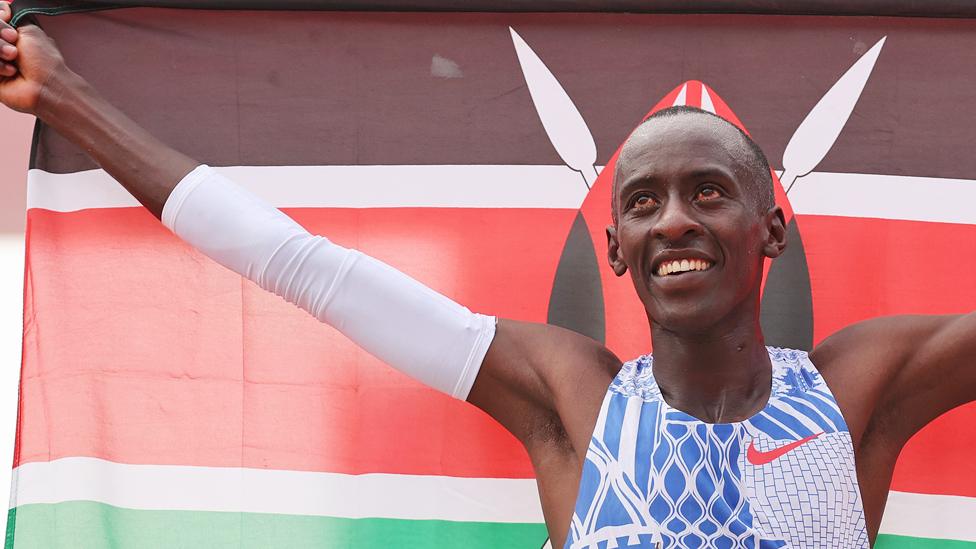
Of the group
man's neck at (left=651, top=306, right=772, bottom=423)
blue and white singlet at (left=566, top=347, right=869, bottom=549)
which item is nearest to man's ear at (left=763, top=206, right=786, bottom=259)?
man's neck at (left=651, top=306, right=772, bottom=423)

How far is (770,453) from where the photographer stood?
1674 mm

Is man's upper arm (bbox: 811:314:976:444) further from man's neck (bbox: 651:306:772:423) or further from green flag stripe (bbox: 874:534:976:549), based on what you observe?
green flag stripe (bbox: 874:534:976:549)

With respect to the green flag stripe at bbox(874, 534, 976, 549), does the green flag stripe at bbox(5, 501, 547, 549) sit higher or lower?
higher

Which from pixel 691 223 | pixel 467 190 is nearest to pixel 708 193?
pixel 691 223

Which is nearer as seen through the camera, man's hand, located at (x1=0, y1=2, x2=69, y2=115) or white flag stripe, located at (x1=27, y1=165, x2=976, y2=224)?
man's hand, located at (x1=0, y1=2, x2=69, y2=115)

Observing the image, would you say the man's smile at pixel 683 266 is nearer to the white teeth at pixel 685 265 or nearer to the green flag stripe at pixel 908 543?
the white teeth at pixel 685 265

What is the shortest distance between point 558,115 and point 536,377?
62 centimetres

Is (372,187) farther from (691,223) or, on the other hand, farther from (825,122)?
(825,122)

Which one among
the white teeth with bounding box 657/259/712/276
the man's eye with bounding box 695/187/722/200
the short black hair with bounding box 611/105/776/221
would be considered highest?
the short black hair with bounding box 611/105/776/221

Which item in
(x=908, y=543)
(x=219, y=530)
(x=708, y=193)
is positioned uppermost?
(x=708, y=193)

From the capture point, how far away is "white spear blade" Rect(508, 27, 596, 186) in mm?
2223

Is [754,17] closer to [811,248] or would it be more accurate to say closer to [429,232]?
[811,248]

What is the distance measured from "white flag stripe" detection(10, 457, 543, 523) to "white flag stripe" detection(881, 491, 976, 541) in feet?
2.35

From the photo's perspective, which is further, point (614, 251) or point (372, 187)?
point (372, 187)
